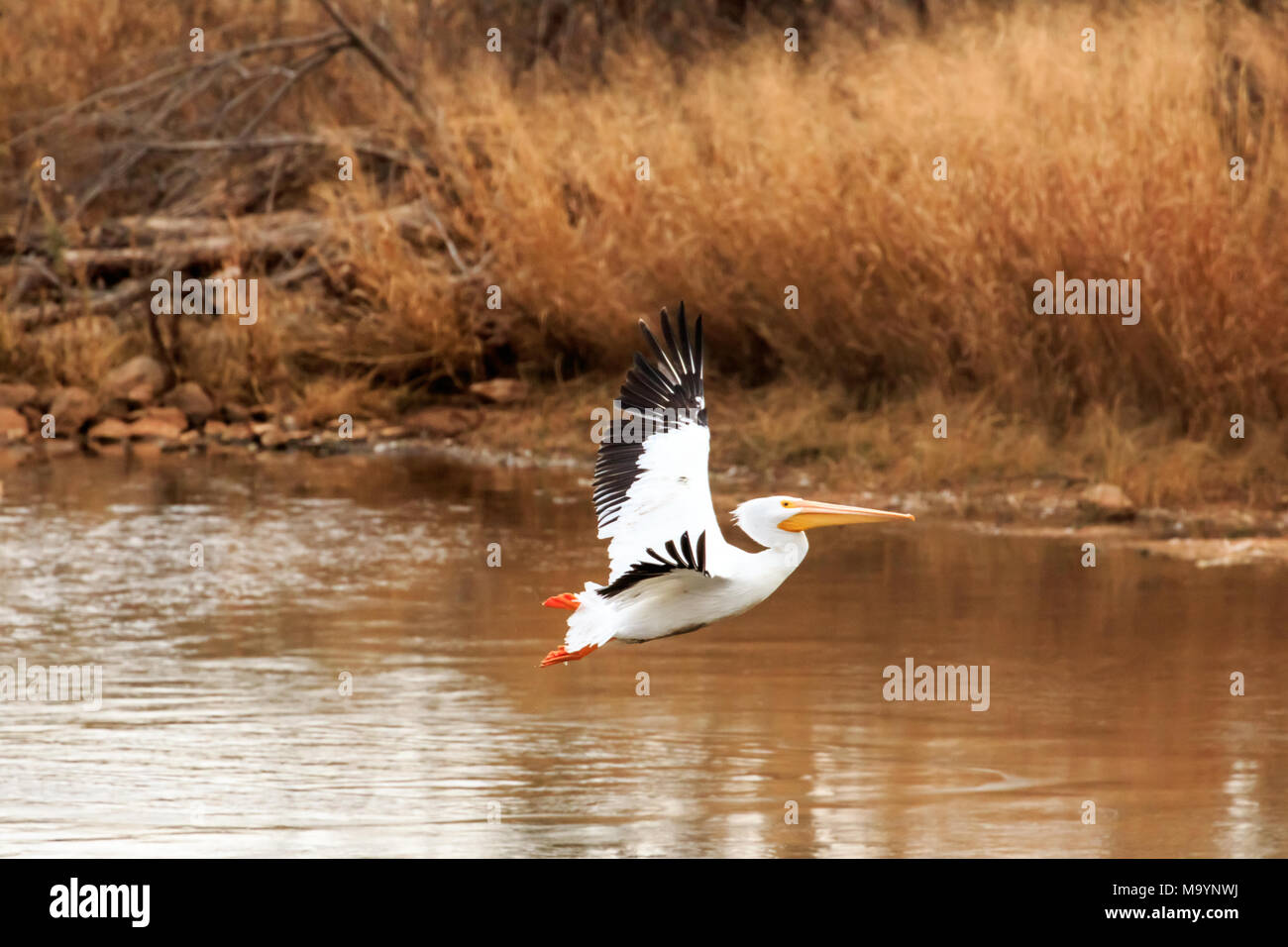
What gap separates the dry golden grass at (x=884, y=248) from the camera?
13.2 metres

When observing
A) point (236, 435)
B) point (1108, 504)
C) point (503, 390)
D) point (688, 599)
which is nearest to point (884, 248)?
point (1108, 504)

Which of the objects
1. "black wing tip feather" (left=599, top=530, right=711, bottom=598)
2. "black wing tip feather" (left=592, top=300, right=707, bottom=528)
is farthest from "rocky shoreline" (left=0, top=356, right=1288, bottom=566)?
"black wing tip feather" (left=599, top=530, right=711, bottom=598)

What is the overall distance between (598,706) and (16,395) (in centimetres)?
1046

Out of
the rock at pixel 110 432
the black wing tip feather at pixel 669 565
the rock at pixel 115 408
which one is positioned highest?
the rock at pixel 115 408

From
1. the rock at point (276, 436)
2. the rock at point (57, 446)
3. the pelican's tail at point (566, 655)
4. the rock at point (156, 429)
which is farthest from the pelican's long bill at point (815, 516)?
the rock at point (156, 429)

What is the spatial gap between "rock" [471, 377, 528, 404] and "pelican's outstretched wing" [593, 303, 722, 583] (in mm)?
10006

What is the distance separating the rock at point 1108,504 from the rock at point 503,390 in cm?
555

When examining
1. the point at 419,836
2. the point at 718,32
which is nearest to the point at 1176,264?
the point at 419,836

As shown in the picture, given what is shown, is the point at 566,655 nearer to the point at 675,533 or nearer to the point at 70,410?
the point at 675,533

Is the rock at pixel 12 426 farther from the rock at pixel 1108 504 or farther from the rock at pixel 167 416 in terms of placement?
the rock at pixel 1108 504

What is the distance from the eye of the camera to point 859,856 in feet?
22.6

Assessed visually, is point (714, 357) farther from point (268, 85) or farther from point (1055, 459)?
point (268, 85)

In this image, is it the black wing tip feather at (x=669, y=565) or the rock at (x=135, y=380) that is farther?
the rock at (x=135, y=380)

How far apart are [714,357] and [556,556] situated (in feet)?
14.6
